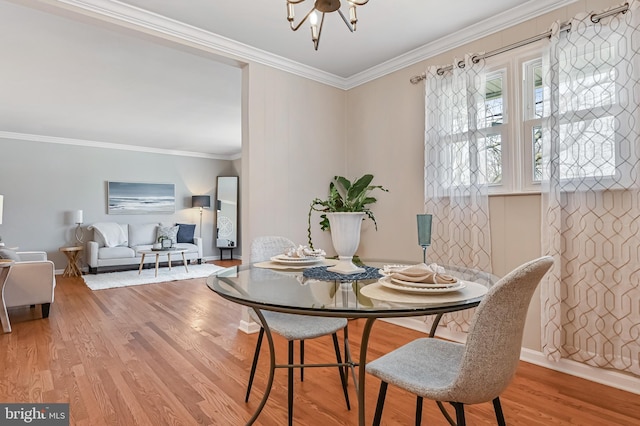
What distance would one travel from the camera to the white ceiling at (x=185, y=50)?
2.46 m

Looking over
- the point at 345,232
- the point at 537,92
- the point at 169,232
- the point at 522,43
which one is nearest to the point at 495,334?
the point at 345,232

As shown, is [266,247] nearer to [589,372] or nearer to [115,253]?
[589,372]

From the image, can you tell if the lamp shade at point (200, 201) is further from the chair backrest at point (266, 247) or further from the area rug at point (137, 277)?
the chair backrest at point (266, 247)

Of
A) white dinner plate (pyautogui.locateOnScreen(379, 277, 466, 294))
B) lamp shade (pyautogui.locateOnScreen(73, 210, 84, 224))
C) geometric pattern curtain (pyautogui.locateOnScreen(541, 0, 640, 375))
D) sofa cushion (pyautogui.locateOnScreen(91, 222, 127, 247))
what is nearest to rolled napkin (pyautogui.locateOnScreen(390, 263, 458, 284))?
white dinner plate (pyautogui.locateOnScreen(379, 277, 466, 294))

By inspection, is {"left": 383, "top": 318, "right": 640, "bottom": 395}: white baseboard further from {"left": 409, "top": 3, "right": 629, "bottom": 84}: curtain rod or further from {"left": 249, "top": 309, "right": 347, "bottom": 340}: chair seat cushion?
{"left": 409, "top": 3, "right": 629, "bottom": 84}: curtain rod

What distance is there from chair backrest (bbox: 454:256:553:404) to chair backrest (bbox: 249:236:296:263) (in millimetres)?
1485

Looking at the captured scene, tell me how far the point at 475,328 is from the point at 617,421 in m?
1.44

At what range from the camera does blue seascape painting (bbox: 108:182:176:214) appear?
6.93 metres

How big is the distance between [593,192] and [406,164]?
57.3 inches

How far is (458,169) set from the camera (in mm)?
2797

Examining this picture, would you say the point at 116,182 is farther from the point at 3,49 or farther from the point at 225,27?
the point at 225,27

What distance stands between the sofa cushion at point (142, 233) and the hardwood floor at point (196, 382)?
362 centimetres

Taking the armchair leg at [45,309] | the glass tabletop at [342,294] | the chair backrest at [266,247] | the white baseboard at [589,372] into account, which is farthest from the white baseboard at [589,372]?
the armchair leg at [45,309]

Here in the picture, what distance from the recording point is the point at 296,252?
188cm
